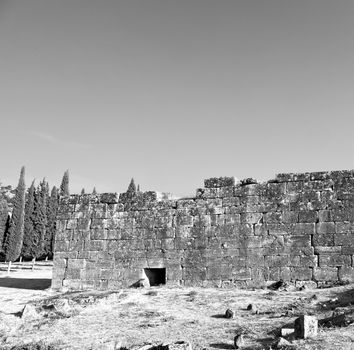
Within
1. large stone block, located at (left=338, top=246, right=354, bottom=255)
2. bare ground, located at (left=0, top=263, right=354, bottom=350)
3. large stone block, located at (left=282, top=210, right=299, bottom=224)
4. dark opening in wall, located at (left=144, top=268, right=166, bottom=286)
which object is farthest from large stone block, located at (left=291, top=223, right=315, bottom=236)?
dark opening in wall, located at (left=144, top=268, right=166, bottom=286)

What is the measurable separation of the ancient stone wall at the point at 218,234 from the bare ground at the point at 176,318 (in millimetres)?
738

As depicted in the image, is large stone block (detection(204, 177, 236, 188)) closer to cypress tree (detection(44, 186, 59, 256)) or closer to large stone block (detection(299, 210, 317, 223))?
large stone block (detection(299, 210, 317, 223))

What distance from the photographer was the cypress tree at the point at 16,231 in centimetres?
3453

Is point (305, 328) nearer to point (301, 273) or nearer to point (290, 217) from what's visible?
point (301, 273)

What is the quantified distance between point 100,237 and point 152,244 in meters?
1.71

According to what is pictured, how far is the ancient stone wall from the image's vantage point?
35.9 feet

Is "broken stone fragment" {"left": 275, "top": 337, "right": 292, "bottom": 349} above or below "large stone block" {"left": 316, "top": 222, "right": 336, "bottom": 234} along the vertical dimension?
below

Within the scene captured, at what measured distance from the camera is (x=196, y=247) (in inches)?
476

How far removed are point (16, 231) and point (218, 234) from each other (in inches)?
1093

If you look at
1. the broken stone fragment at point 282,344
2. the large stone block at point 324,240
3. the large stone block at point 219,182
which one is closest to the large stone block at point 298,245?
the large stone block at point 324,240

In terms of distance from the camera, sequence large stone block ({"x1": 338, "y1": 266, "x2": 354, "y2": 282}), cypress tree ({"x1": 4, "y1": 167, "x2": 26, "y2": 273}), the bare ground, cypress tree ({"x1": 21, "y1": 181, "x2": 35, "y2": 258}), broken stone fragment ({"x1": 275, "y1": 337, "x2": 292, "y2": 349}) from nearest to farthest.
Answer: broken stone fragment ({"x1": 275, "y1": 337, "x2": 292, "y2": 349})
the bare ground
large stone block ({"x1": 338, "y1": 266, "x2": 354, "y2": 282})
cypress tree ({"x1": 4, "y1": 167, "x2": 26, "y2": 273})
cypress tree ({"x1": 21, "y1": 181, "x2": 35, "y2": 258})

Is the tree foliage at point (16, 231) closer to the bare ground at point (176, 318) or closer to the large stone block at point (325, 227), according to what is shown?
the bare ground at point (176, 318)

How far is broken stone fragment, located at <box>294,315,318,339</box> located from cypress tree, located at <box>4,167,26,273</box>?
30.2 metres

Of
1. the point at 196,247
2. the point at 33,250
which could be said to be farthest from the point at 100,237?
the point at 33,250
